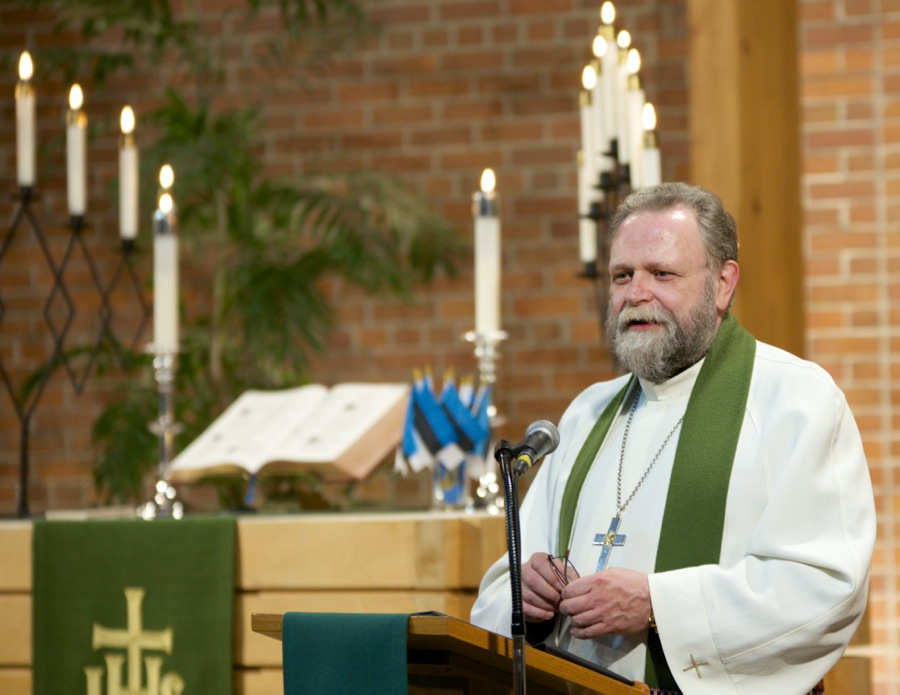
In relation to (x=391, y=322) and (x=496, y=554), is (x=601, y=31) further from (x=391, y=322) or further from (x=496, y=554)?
(x=391, y=322)

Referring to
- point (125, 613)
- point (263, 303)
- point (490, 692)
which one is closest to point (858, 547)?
point (490, 692)

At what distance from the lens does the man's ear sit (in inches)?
104

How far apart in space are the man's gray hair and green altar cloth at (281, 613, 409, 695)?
0.92m

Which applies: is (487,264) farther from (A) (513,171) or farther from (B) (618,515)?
(A) (513,171)

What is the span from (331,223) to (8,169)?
1.72m

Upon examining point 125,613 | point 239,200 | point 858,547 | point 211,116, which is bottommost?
point 125,613

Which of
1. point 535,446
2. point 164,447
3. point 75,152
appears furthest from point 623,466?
point 75,152

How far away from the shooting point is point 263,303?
4914mm

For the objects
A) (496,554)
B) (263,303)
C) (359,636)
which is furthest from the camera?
(263,303)

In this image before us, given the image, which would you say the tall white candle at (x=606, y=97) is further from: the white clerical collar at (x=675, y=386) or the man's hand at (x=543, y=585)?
the man's hand at (x=543, y=585)

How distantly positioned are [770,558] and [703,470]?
226 millimetres

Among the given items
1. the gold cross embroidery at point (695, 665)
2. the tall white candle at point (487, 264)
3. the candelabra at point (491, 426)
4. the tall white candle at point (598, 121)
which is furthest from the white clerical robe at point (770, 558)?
the tall white candle at point (598, 121)

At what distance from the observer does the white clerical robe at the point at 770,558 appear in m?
2.29

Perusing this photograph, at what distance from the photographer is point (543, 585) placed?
2.45 m
